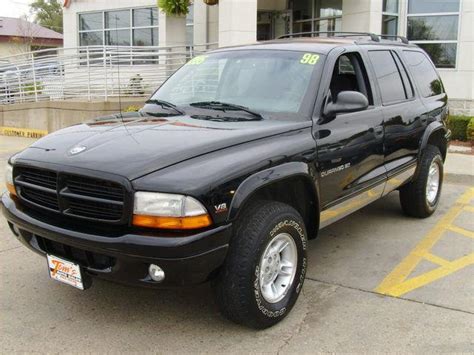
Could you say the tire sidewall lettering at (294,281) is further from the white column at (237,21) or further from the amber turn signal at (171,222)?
the white column at (237,21)

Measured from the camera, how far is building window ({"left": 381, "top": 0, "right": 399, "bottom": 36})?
14164 mm

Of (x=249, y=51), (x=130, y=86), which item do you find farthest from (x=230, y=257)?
(x=130, y=86)

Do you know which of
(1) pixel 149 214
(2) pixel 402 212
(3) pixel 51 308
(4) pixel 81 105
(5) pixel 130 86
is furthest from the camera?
(5) pixel 130 86

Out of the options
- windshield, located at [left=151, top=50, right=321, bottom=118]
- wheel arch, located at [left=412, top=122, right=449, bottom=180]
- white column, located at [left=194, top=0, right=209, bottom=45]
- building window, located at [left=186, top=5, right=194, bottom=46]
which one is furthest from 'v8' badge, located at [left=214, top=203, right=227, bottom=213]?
building window, located at [left=186, top=5, right=194, bottom=46]

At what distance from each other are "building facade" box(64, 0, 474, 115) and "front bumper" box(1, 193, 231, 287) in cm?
995

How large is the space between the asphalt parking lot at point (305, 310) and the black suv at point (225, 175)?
11.4 inches

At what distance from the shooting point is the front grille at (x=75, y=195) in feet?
10.0

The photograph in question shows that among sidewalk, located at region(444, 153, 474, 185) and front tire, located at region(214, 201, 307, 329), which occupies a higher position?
front tire, located at region(214, 201, 307, 329)

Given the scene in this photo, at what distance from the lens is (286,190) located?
381 cm

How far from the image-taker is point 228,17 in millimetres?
12461

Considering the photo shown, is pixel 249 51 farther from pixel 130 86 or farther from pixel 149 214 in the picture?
pixel 130 86

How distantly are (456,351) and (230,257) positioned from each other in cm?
152

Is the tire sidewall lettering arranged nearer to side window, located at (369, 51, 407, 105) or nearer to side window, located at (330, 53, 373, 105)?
side window, located at (330, 53, 373, 105)

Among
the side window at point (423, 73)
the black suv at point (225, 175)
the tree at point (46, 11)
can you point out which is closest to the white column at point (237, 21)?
the side window at point (423, 73)
